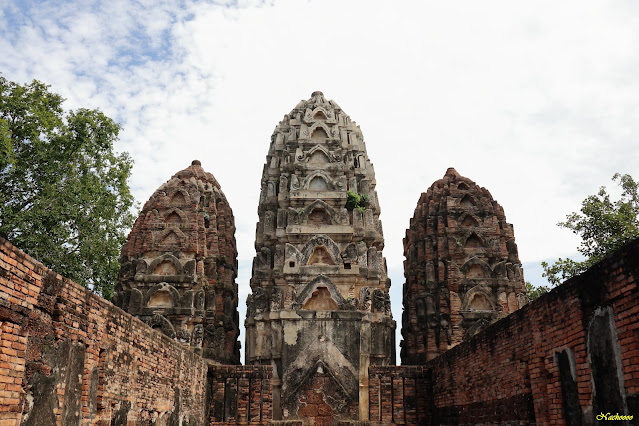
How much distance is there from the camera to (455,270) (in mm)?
24844

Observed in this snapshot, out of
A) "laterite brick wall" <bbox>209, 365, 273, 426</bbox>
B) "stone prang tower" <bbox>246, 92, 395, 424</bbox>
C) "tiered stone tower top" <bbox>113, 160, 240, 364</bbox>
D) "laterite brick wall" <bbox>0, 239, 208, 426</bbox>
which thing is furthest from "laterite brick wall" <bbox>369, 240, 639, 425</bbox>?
"tiered stone tower top" <bbox>113, 160, 240, 364</bbox>

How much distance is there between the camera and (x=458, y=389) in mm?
13789

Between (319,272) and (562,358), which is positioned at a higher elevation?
(319,272)

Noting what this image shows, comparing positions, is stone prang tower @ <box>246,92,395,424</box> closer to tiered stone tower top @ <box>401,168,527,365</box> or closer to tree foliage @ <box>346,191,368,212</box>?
tree foliage @ <box>346,191,368,212</box>

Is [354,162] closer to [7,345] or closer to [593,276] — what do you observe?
[593,276]

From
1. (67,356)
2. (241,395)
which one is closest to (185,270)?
(241,395)

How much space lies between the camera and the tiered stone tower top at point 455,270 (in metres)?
24.0

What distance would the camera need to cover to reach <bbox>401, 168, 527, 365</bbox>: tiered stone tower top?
78.8 feet

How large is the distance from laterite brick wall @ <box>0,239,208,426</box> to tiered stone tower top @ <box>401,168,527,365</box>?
15061 millimetres

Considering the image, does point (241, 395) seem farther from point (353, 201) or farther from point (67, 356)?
point (353, 201)

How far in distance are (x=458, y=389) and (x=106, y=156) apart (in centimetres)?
1704

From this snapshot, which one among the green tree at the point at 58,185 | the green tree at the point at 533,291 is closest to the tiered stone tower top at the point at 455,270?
the green tree at the point at 533,291

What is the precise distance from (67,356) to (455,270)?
19659mm

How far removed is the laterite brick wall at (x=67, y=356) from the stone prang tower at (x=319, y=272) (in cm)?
883
